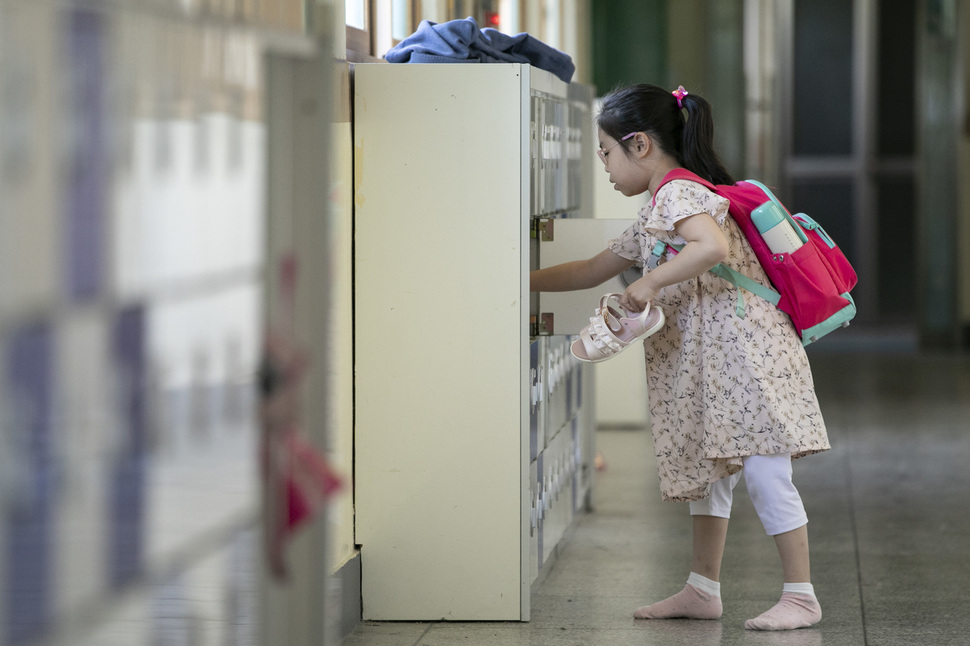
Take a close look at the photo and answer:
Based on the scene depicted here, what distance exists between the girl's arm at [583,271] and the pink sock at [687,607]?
2.33 ft

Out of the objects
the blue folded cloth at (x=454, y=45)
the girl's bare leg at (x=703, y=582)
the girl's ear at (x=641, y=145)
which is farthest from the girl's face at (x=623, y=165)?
the girl's bare leg at (x=703, y=582)

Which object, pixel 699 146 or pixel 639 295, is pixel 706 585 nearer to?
pixel 639 295

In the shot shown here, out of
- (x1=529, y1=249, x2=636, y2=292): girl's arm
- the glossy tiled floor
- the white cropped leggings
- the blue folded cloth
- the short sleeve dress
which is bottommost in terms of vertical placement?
the glossy tiled floor

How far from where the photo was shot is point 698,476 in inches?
100

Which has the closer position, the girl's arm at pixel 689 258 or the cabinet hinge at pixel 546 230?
the girl's arm at pixel 689 258

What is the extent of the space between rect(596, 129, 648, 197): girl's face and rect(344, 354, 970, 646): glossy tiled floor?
37.2 inches

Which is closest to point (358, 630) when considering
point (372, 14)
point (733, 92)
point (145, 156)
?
point (372, 14)

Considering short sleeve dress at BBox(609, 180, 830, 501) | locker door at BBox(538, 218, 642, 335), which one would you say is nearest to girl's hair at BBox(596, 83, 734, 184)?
short sleeve dress at BBox(609, 180, 830, 501)

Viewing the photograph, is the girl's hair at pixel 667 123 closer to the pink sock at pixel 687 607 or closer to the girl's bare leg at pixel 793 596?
the girl's bare leg at pixel 793 596

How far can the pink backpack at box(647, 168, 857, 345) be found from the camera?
2.47 meters

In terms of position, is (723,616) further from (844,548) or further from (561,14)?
(561,14)

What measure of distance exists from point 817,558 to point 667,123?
4.25 feet

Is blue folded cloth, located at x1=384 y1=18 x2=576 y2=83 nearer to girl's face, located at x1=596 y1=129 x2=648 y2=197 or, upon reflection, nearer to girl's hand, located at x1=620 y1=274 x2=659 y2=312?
girl's face, located at x1=596 y1=129 x2=648 y2=197

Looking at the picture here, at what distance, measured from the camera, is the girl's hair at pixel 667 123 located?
2531 mm
